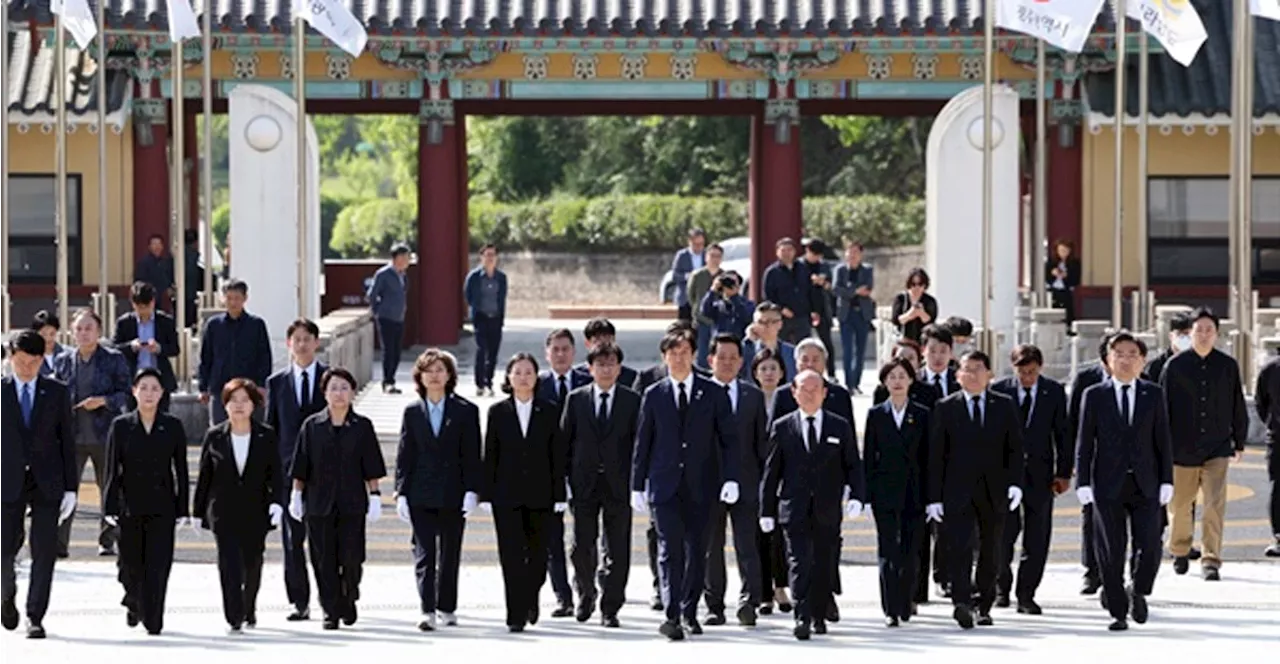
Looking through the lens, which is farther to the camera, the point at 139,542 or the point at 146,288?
the point at 146,288

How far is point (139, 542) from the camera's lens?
1591 centimetres

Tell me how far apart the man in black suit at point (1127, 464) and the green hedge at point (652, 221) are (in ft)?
127

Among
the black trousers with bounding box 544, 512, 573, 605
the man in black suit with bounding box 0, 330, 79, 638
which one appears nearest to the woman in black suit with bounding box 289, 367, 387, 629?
the black trousers with bounding box 544, 512, 573, 605

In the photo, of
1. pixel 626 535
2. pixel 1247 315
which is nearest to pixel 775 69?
pixel 1247 315

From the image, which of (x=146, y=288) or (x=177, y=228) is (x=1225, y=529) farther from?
(x=177, y=228)

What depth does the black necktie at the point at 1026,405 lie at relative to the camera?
16875 millimetres

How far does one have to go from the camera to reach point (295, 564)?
16.2 metres

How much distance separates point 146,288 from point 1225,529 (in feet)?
26.0

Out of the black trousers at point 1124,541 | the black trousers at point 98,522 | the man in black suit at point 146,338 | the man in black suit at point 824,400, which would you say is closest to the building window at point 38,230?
the man in black suit at point 146,338

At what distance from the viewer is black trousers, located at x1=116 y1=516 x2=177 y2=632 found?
15.7 metres

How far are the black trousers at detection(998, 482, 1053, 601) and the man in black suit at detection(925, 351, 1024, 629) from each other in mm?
276

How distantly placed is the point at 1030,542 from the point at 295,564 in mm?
4107

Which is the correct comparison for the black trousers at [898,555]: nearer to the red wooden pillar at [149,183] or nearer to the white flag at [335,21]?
the white flag at [335,21]

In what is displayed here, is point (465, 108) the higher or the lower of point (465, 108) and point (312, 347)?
the higher
